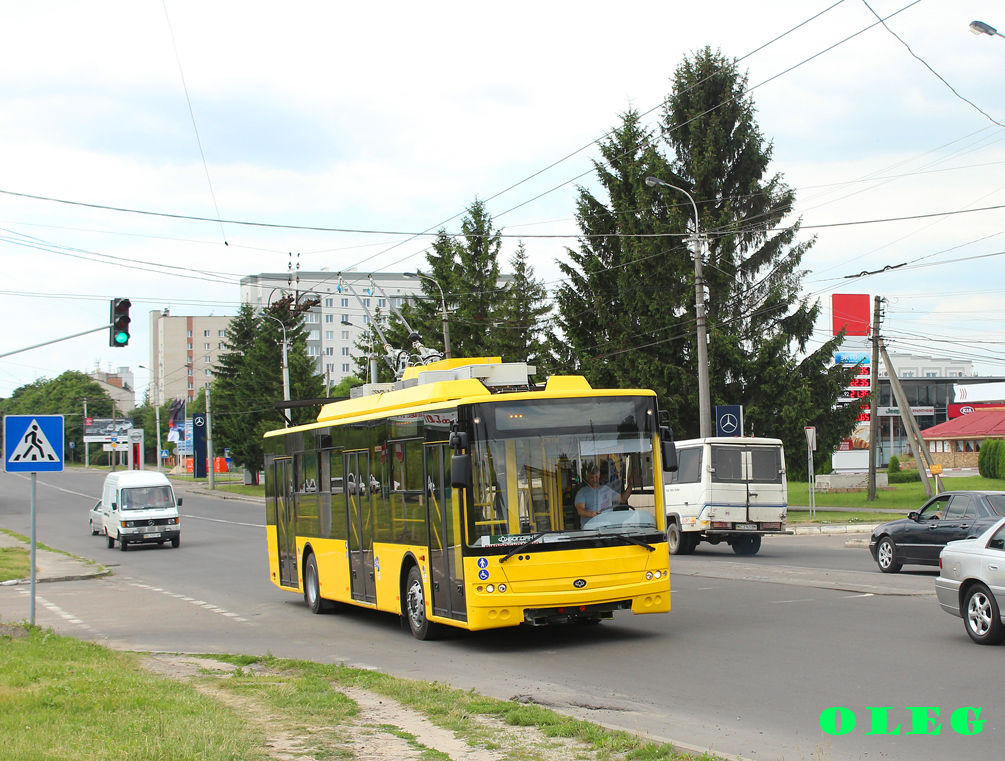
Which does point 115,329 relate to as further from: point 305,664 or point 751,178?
point 751,178

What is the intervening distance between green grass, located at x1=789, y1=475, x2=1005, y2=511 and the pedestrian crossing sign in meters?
32.4

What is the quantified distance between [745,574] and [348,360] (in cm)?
12410

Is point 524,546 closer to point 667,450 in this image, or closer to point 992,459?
point 667,450

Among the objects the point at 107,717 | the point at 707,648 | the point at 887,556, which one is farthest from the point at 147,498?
the point at 107,717

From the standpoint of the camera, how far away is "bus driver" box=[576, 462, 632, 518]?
11.6 meters

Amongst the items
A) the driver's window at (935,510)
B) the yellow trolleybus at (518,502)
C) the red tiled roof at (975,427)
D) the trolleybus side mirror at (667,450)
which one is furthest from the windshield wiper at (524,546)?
the red tiled roof at (975,427)

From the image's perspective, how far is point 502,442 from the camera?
11469 mm

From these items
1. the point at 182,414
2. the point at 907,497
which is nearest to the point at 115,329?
the point at 907,497

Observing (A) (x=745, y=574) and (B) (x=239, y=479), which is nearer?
(A) (x=745, y=574)

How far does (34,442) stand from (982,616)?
41.7 ft

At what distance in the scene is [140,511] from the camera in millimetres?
34938

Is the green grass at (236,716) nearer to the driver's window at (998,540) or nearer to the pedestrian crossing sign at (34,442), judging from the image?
the pedestrian crossing sign at (34,442)

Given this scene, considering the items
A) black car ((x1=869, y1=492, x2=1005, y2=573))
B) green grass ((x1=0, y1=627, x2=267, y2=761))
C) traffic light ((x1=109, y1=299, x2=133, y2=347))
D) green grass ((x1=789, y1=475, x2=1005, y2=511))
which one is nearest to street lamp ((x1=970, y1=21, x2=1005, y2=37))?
black car ((x1=869, y1=492, x2=1005, y2=573))

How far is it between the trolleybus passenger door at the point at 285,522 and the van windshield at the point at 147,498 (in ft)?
60.5
